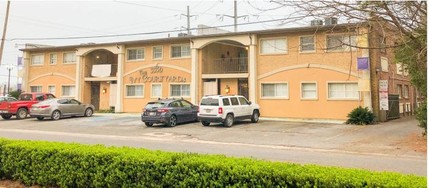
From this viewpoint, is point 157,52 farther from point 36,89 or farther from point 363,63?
point 363,63

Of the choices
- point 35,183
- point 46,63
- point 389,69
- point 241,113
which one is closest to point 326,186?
point 35,183

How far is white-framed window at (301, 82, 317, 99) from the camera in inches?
952

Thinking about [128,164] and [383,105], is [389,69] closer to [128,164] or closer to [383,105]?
[383,105]

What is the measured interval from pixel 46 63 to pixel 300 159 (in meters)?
30.9

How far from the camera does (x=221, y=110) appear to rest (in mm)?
20234

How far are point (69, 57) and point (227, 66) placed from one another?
15056 mm

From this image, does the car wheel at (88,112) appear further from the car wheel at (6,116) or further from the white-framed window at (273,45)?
the white-framed window at (273,45)

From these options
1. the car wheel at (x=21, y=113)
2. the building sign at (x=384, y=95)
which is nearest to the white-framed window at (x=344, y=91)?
the building sign at (x=384, y=95)

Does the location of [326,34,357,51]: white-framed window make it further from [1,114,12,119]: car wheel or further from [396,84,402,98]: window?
[1,114,12,119]: car wheel

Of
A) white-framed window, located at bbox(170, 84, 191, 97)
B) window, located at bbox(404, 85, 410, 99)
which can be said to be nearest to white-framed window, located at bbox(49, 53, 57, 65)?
white-framed window, located at bbox(170, 84, 191, 97)

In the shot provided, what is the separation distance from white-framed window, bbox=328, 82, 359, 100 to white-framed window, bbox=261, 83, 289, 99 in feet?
9.43

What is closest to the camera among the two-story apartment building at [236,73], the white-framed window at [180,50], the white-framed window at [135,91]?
the two-story apartment building at [236,73]

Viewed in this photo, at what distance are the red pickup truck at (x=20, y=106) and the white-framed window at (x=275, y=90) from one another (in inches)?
632

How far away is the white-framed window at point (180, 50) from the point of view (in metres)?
28.9
